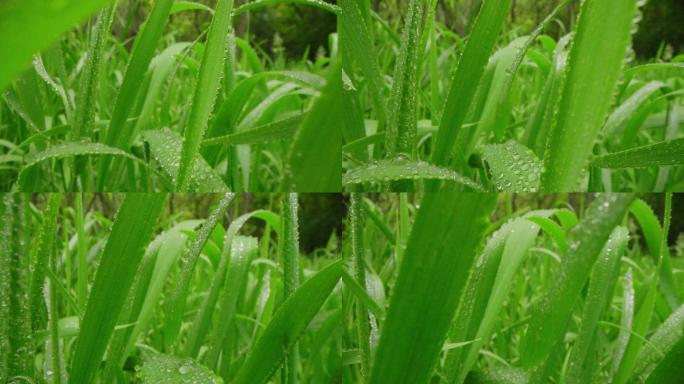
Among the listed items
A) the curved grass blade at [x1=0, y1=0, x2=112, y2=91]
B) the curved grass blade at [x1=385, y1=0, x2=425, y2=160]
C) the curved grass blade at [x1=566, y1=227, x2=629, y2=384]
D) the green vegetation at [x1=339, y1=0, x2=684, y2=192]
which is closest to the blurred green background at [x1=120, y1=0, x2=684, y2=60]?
the green vegetation at [x1=339, y1=0, x2=684, y2=192]

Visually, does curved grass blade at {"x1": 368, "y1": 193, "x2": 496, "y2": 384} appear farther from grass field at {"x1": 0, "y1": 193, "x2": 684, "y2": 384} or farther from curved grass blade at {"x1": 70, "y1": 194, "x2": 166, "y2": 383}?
curved grass blade at {"x1": 70, "y1": 194, "x2": 166, "y2": 383}

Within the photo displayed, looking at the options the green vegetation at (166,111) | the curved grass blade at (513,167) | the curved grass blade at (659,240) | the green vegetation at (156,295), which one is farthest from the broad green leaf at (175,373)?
the curved grass blade at (659,240)

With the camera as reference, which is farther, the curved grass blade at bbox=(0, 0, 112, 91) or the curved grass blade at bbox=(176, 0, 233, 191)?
the curved grass blade at bbox=(176, 0, 233, 191)

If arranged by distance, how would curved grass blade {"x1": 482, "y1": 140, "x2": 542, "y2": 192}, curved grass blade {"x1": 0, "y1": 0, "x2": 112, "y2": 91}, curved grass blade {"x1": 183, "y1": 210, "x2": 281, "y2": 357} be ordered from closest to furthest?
curved grass blade {"x1": 0, "y1": 0, "x2": 112, "y2": 91}
curved grass blade {"x1": 482, "y1": 140, "x2": 542, "y2": 192}
curved grass blade {"x1": 183, "y1": 210, "x2": 281, "y2": 357}

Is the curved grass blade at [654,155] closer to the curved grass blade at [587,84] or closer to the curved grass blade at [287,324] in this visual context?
the curved grass blade at [587,84]

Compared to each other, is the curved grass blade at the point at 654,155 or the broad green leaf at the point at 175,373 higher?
the curved grass blade at the point at 654,155

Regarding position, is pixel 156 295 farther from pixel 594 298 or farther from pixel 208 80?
pixel 594 298
